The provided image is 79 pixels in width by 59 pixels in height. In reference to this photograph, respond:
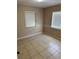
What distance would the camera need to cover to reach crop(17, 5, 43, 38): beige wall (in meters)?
6.02

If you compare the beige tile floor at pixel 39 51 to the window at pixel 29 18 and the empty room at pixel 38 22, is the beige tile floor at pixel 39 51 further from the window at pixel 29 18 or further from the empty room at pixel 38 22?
the window at pixel 29 18

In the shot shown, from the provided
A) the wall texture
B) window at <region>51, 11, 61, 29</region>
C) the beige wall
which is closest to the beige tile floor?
the beige wall

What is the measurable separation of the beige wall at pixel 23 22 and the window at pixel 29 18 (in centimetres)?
23

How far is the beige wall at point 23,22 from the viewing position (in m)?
6.02

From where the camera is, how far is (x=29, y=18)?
22.5 ft

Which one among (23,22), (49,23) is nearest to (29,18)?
(23,22)

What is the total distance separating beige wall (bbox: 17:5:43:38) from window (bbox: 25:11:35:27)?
230mm

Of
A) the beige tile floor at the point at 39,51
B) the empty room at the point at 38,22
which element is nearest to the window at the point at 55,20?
the empty room at the point at 38,22
